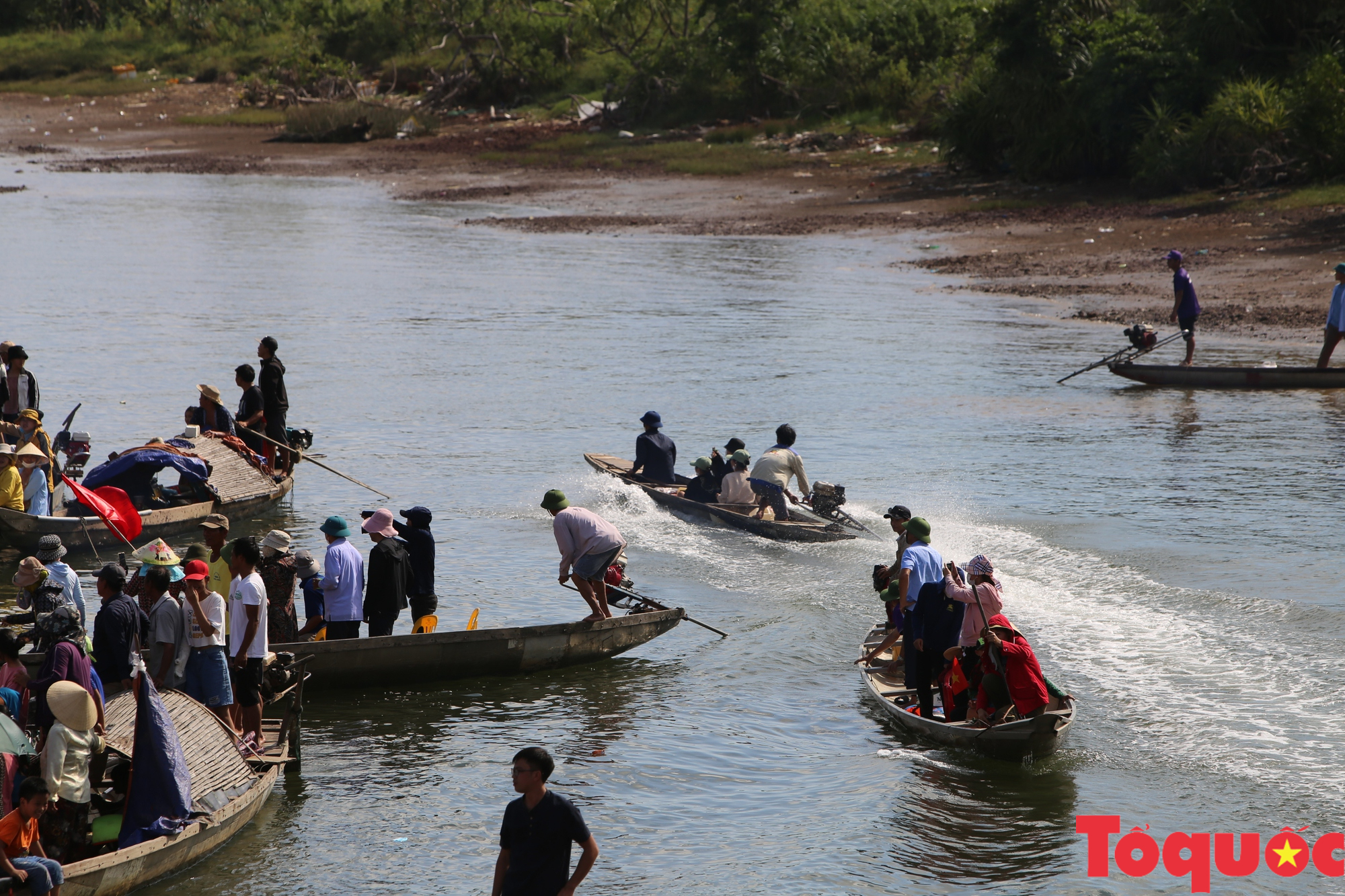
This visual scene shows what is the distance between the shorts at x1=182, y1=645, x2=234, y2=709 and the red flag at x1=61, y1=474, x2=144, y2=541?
163 inches

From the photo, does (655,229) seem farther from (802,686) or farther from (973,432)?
(802,686)

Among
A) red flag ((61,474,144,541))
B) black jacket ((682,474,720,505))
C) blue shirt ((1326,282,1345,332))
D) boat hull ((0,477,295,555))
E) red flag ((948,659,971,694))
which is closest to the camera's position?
red flag ((948,659,971,694))

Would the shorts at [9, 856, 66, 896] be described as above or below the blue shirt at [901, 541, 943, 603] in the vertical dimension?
below

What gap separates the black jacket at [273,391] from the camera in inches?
688

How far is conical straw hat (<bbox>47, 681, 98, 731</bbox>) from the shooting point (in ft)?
25.8

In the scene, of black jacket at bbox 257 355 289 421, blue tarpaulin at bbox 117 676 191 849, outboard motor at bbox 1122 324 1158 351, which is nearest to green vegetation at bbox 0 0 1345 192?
outboard motor at bbox 1122 324 1158 351

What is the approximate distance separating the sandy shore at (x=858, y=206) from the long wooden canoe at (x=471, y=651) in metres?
18.3

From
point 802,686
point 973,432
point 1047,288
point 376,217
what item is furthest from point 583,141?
point 802,686

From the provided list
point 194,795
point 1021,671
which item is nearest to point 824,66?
point 1021,671

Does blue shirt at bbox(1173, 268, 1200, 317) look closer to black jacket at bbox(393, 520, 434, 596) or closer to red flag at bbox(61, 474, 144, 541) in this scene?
black jacket at bbox(393, 520, 434, 596)

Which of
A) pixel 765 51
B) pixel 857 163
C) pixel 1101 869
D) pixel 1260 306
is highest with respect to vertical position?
pixel 765 51

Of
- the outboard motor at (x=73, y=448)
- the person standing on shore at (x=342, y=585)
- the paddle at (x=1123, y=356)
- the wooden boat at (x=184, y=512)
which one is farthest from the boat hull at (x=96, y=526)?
the paddle at (x=1123, y=356)

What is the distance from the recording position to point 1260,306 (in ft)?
93.1

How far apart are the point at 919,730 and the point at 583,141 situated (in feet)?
152
